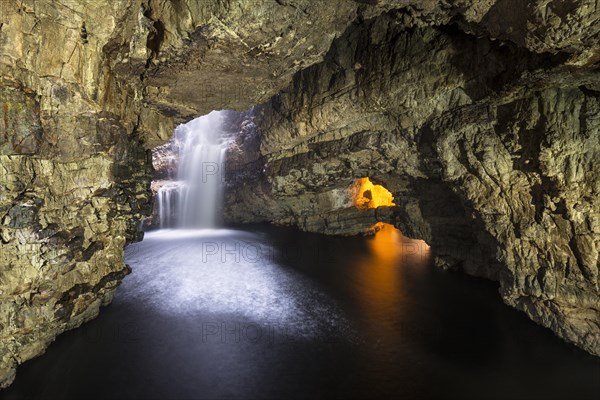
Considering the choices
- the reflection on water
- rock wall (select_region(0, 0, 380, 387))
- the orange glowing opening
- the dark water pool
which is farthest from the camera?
the orange glowing opening

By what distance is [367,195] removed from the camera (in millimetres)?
19891

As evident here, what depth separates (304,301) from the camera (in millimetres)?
9656

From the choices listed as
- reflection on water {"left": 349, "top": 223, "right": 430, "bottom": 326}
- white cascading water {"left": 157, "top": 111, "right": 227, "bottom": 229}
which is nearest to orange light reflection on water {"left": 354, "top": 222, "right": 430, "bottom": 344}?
reflection on water {"left": 349, "top": 223, "right": 430, "bottom": 326}

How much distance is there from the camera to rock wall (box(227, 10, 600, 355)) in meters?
5.94

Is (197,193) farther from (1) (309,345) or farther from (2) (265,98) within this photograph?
(1) (309,345)

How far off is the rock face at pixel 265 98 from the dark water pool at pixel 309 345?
803 mm

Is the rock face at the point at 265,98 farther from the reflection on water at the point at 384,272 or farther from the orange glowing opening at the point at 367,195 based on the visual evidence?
the orange glowing opening at the point at 367,195

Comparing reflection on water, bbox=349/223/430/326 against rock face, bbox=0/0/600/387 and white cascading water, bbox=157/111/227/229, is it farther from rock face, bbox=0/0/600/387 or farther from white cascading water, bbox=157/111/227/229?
white cascading water, bbox=157/111/227/229

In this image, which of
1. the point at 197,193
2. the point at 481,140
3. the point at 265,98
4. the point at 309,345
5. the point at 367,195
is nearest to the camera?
the point at 309,345

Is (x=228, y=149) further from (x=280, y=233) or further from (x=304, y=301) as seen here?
(x=304, y=301)

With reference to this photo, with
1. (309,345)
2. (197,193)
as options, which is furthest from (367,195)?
(309,345)

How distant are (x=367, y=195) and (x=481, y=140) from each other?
1258cm

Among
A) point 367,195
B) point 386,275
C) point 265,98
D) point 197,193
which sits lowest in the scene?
point 386,275

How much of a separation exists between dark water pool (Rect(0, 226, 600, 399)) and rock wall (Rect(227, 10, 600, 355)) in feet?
4.03
